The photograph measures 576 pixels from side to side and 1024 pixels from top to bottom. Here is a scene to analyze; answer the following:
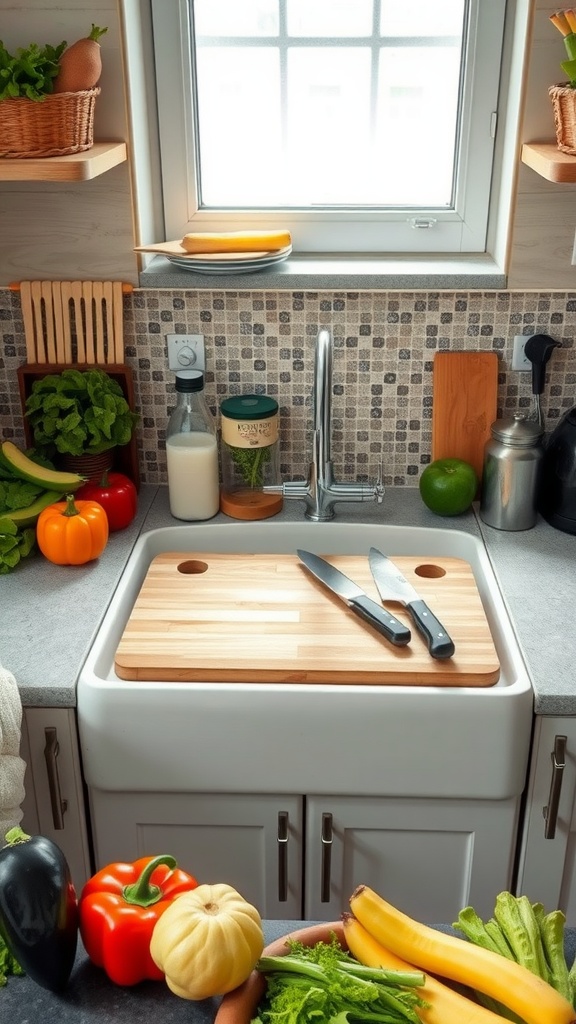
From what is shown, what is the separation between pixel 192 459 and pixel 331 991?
3.74ft

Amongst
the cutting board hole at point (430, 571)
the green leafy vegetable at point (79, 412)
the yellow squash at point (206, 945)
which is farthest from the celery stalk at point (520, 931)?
the green leafy vegetable at point (79, 412)

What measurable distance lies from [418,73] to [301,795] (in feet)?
4.35

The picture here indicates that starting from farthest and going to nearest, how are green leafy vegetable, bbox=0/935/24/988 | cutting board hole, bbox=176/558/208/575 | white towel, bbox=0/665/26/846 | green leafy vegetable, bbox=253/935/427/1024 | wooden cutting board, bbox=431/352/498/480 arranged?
wooden cutting board, bbox=431/352/498/480 < cutting board hole, bbox=176/558/208/575 < white towel, bbox=0/665/26/846 < green leafy vegetable, bbox=0/935/24/988 < green leafy vegetable, bbox=253/935/427/1024

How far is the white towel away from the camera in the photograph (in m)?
1.36

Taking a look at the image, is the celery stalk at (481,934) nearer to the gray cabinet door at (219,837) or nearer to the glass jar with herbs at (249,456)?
the gray cabinet door at (219,837)

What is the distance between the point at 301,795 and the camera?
5.02 feet

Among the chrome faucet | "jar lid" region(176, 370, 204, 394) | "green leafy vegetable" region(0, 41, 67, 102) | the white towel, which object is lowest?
the white towel

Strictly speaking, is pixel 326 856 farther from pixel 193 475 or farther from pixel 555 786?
pixel 193 475

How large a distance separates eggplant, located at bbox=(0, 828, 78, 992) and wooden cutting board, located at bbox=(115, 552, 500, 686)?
0.54 meters

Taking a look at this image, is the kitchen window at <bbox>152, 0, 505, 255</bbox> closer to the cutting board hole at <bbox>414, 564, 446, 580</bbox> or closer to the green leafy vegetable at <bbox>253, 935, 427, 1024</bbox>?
the cutting board hole at <bbox>414, 564, 446, 580</bbox>

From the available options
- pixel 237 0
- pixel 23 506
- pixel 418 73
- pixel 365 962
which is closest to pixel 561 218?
pixel 418 73

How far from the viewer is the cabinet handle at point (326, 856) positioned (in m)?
1.53

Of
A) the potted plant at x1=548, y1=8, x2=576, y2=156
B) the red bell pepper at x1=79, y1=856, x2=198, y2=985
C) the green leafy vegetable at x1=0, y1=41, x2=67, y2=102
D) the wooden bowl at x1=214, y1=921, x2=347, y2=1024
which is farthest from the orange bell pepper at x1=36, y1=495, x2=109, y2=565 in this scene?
the potted plant at x1=548, y1=8, x2=576, y2=156

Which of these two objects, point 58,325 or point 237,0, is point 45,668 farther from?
point 237,0
